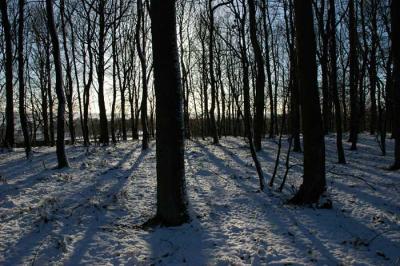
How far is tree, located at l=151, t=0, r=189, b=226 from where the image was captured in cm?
567

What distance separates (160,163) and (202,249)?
1.61 metres

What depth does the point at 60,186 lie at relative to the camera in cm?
913

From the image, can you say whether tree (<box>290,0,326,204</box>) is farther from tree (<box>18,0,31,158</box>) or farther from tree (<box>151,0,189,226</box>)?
tree (<box>18,0,31,158</box>)

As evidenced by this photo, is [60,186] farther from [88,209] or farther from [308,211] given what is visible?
[308,211]

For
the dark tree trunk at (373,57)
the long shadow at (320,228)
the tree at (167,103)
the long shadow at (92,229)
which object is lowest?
the long shadow at (320,228)

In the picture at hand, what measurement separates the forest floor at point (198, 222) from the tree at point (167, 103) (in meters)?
0.85

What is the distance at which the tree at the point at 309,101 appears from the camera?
23.2ft

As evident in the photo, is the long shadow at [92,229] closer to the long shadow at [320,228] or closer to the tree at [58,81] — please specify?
the tree at [58,81]

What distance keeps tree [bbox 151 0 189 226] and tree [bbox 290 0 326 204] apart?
9.53ft

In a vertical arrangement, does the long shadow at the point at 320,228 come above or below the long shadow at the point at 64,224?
below

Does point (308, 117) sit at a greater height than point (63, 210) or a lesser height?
greater

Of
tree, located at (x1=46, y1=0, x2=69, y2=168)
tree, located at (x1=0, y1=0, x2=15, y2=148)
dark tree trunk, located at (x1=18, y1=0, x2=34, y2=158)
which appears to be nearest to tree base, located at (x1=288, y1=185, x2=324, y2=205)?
tree, located at (x1=46, y1=0, x2=69, y2=168)

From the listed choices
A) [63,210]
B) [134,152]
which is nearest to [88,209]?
[63,210]

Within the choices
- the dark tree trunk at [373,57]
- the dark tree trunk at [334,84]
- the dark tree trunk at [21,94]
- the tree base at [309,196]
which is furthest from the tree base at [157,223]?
the dark tree trunk at [373,57]
